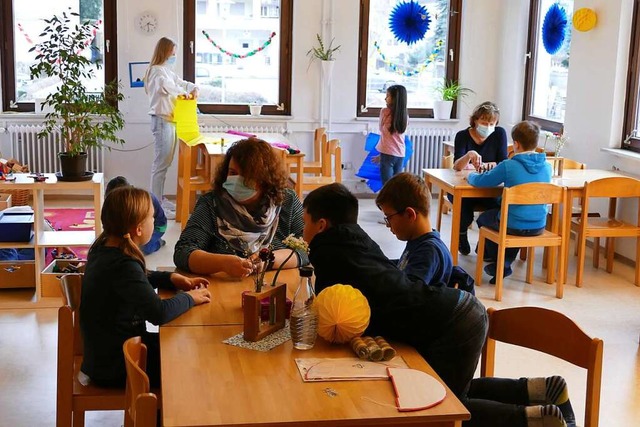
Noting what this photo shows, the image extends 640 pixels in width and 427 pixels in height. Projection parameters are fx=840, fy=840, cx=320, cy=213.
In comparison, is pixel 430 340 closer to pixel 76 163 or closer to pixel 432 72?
pixel 76 163

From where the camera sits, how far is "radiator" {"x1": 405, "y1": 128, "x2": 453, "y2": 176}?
8.32 meters

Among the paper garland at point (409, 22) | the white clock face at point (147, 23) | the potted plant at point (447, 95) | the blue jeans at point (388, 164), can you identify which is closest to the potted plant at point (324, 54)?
the paper garland at point (409, 22)

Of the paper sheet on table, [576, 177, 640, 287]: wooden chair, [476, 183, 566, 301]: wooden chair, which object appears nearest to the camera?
the paper sheet on table

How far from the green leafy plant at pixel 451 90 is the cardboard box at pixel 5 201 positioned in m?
4.28

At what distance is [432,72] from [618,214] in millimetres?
2884

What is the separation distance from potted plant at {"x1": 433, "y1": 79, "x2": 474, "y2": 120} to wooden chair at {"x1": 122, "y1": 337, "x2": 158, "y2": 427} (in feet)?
20.8

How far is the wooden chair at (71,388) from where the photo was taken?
2.51 m

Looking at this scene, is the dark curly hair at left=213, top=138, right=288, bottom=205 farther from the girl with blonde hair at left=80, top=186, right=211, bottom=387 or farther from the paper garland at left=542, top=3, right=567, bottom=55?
the paper garland at left=542, top=3, right=567, bottom=55

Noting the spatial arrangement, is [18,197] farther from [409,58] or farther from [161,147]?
[409,58]

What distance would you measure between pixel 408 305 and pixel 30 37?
6.51m

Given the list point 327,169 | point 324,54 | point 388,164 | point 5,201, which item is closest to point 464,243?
point 388,164

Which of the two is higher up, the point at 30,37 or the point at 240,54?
the point at 30,37

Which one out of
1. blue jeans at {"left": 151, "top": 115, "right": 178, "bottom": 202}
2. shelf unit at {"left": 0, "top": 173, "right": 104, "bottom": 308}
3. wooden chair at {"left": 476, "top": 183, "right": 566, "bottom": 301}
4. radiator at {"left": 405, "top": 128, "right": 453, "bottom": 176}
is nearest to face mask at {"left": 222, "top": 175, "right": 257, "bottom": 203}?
shelf unit at {"left": 0, "top": 173, "right": 104, "bottom": 308}

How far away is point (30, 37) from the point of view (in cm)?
776
